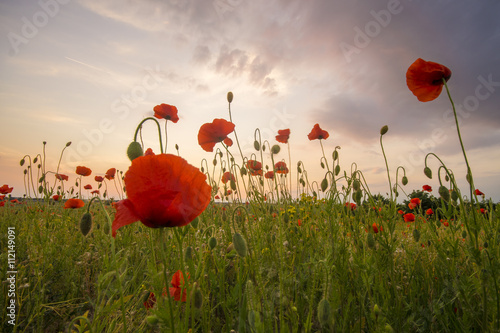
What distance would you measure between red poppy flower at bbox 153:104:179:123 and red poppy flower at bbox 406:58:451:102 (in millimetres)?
2219

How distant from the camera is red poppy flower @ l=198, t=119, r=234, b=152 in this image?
2.68m

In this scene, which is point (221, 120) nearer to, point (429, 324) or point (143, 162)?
point (143, 162)

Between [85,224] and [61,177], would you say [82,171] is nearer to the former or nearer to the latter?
[61,177]

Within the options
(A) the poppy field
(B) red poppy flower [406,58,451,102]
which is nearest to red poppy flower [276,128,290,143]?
(A) the poppy field

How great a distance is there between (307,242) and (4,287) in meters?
2.84

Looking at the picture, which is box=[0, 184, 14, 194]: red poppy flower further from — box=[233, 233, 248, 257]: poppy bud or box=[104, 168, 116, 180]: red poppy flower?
box=[233, 233, 248, 257]: poppy bud

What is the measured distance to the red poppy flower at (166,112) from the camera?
2.90m

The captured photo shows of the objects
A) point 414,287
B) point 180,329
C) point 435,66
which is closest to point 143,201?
point 180,329

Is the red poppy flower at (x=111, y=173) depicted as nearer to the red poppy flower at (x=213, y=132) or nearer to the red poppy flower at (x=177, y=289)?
the red poppy flower at (x=213, y=132)

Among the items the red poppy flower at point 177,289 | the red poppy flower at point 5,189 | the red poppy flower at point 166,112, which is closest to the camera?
the red poppy flower at point 177,289

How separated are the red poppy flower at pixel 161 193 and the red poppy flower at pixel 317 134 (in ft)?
10.3

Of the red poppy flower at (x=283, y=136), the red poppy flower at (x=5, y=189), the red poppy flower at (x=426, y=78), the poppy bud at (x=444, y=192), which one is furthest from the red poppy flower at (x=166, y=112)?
the red poppy flower at (x=5, y=189)

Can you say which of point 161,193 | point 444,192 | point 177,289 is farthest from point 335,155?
point 161,193

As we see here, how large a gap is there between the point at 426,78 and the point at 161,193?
2.02m
